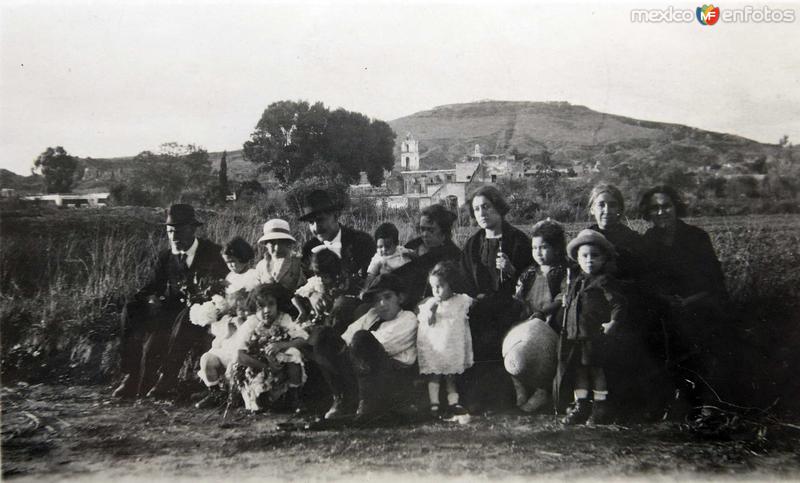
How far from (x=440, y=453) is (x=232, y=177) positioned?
3.61 m

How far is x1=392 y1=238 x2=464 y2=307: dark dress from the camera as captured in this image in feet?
19.2

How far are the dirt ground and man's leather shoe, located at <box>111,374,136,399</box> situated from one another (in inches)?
14.3

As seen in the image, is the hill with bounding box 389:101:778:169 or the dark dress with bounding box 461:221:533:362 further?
the hill with bounding box 389:101:778:169

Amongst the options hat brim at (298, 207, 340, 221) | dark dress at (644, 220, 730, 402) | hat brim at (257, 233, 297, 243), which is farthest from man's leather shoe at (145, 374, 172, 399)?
dark dress at (644, 220, 730, 402)

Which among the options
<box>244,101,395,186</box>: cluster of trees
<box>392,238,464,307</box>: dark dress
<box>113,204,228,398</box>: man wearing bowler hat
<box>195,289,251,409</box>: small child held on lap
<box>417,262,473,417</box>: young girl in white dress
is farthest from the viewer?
<box>244,101,395,186</box>: cluster of trees

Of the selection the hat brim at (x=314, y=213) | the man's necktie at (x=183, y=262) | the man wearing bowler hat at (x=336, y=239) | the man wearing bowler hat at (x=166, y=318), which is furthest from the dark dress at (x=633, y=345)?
the man's necktie at (x=183, y=262)

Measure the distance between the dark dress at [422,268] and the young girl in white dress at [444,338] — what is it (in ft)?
0.32

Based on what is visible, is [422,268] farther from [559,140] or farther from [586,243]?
[559,140]

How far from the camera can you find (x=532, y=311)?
5672 mm

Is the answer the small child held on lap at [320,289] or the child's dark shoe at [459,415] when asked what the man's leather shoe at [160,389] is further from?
the child's dark shoe at [459,415]

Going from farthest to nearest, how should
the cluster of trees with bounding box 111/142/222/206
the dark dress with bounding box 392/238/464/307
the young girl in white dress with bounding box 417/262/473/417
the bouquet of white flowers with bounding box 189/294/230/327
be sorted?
the cluster of trees with bounding box 111/142/222/206 → the bouquet of white flowers with bounding box 189/294/230/327 → the dark dress with bounding box 392/238/464/307 → the young girl in white dress with bounding box 417/262/473/417

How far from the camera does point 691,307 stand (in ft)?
18.9

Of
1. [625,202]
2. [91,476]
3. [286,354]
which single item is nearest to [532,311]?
[625,202]

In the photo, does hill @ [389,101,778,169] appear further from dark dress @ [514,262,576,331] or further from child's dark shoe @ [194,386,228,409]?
child's dark shoe @ [194,386,228,409]
